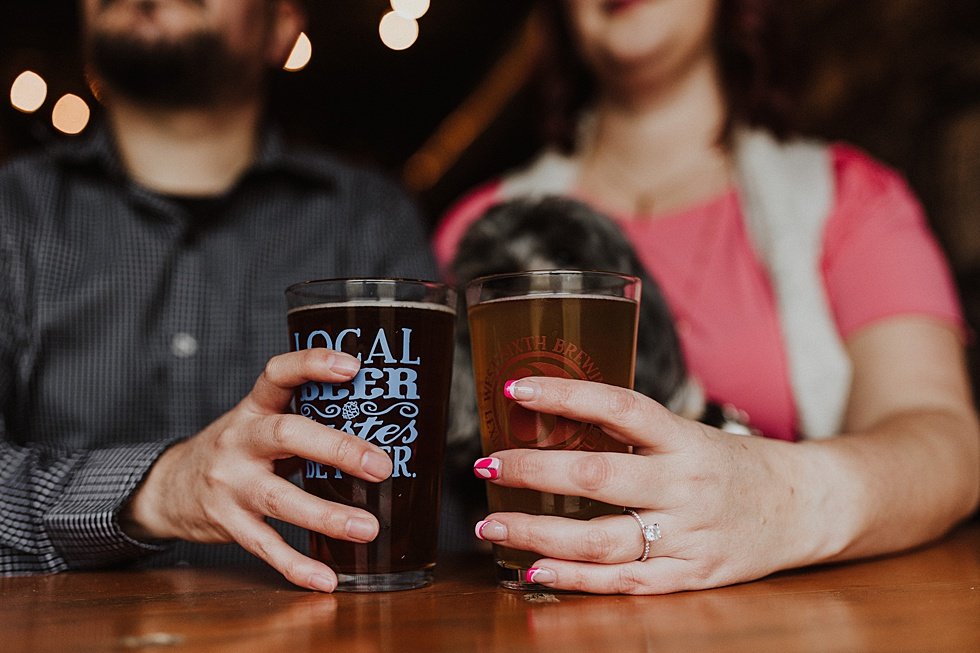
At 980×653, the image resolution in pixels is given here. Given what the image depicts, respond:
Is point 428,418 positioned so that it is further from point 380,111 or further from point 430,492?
point 380,111

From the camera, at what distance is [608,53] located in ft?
5.90

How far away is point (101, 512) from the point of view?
39.7 inches

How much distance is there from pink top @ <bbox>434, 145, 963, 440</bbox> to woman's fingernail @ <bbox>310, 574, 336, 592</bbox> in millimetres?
749

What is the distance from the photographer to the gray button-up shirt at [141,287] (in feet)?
4.86

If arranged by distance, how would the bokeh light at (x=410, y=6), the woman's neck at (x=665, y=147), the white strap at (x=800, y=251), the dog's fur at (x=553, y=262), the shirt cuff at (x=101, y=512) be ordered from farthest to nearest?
the bokeh light at (x=410, y=6)
the woman's neck at (x=665, y=147)
the white strap at (x=800, y=251)
the dog's fur at (x=553, y=262)
the shirt cuff at (x=101, y=512)

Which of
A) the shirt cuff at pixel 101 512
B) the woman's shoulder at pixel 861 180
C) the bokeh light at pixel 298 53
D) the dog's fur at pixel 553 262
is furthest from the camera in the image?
the bokeh light at pixel 298 53

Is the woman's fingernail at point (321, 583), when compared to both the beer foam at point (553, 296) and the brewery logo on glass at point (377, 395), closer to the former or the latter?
the brewery logo on glass at point (377, 395)

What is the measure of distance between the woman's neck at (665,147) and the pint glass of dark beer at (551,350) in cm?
112

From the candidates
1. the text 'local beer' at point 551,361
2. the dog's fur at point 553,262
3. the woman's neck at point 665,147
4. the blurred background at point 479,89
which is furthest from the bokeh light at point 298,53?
the text 'local beer' at point 551,361

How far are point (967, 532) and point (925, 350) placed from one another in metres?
0.30

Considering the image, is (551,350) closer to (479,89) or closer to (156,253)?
(156,253)

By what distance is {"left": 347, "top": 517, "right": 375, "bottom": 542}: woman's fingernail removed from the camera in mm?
784

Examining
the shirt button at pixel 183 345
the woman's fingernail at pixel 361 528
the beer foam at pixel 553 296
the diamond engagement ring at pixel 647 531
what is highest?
the shirt button at pixel 183 345

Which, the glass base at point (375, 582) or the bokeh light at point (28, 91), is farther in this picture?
the bokeh light at point (28, 91)
